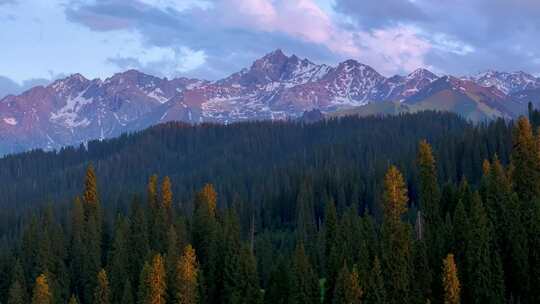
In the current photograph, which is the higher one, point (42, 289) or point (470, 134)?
point (470, 134)

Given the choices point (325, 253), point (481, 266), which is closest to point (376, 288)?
point (481, 266)

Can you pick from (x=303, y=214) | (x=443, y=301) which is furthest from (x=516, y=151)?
(x=303, y=214)

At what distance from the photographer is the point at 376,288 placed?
80.9 metres

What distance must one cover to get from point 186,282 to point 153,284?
439cm

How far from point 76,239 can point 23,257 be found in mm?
9880

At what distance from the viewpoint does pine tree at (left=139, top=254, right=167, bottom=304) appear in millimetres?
95875

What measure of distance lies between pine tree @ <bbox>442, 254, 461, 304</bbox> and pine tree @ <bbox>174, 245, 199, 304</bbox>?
116ft

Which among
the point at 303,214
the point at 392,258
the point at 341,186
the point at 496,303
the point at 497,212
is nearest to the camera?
the point at 496,303

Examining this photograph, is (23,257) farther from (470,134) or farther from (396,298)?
(470,134)

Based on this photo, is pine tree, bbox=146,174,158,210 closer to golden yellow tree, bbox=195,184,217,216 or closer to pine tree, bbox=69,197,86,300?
golden yellow tree, bbox=195,184,217,216

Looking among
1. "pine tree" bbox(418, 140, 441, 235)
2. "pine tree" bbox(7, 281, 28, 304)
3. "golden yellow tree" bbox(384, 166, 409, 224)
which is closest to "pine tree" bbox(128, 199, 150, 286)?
"pine tree" bbox(7, 281, 28, 304)

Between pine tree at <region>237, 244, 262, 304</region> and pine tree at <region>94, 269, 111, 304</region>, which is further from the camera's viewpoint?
pine tree at <region>94, 269, 111, 304</region>

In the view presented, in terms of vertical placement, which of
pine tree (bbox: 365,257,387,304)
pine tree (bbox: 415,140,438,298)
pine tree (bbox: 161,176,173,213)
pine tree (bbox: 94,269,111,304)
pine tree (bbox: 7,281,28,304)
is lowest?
pine tree (bbox: 7,281,28,304)

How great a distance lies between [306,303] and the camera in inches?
3445
